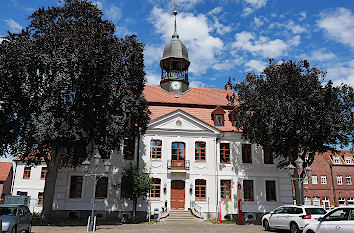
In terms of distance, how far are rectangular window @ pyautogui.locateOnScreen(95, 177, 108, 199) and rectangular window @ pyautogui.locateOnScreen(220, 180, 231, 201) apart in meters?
10.3

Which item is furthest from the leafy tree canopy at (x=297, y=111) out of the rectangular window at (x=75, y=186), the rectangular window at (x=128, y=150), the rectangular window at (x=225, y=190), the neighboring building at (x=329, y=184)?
the neighboring building at (x=329, y=184)

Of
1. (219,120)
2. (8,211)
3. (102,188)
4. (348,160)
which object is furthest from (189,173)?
(348,160)

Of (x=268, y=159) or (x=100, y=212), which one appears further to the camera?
(x=268, y=159)

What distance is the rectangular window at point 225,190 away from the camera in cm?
2584

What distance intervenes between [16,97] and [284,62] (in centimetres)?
1959

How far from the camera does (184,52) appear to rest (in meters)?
32.4

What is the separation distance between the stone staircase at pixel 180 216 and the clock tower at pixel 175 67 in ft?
43.2

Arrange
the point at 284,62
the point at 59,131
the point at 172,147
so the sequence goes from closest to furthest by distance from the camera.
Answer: the point at 59,131 < the point at 284,62 < the point at 172,147

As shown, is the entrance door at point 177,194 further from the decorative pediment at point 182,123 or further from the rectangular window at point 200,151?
the decorative pediment at point 182,123

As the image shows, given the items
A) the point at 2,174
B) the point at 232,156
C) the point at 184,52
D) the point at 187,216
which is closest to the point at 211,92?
the point at 184,52

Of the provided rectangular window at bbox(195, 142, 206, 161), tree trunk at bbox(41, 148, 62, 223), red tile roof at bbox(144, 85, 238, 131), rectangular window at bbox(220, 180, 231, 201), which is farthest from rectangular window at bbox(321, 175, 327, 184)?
tree trunk at bbox(41, 148, 62, 223)

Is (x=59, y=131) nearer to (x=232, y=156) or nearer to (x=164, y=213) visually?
(x=164, y=213)

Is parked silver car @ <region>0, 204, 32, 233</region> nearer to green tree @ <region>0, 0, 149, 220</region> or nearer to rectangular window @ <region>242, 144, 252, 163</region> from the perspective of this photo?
green tree @ <region>0, 0, 149, 220</region>

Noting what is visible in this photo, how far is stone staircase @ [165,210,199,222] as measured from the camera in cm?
2243
